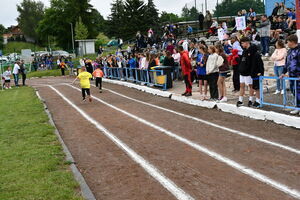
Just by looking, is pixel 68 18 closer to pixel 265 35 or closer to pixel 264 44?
pixel 264 44

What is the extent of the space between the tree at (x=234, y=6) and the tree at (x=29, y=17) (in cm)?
9381

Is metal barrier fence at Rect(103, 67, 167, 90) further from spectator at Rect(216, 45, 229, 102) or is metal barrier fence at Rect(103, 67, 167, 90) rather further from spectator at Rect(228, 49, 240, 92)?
spectator at Rect(216, 45, 229, 102)

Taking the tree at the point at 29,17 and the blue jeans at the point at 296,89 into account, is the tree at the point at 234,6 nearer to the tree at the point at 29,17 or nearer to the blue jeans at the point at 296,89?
the blue jeans at the point at 296,89

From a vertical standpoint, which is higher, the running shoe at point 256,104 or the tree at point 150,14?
the tree at point 150,14

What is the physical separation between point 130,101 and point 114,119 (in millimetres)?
4663

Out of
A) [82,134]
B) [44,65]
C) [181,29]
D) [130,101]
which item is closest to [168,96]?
[130,101]

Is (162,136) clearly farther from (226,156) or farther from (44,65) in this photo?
(44,65)

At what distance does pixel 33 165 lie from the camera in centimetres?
744

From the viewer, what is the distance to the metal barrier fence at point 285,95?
10.3 meters

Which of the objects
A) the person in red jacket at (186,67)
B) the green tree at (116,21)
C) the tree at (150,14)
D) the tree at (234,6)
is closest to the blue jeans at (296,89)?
the person in red jacket at (186,67)

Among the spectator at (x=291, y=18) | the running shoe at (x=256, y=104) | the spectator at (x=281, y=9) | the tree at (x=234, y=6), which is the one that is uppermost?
the tree at (x=234, y=6)

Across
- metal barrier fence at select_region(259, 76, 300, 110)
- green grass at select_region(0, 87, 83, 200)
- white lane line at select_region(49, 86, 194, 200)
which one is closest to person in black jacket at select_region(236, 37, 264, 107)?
metal barrier fence at select_region(259, 76, 300, 110)

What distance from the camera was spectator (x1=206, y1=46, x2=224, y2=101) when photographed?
44.7 ft

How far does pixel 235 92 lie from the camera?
15.7m
